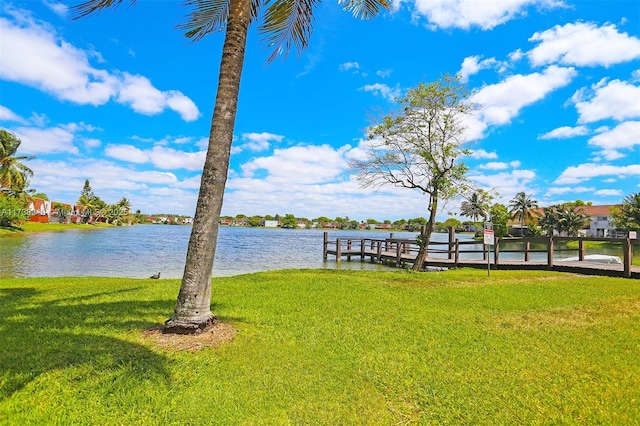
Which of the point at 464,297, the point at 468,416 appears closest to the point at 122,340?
the point at 468,416

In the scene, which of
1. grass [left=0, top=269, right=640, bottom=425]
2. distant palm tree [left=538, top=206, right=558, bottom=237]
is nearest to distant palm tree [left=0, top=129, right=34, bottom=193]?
grass [left=0, top=269, right=640, bottom=425]

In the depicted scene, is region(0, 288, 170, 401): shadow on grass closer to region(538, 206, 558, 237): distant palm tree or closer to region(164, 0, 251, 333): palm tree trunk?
region(164, 0, 251, 333): palm tree trunk

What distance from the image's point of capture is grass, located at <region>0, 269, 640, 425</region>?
3570mm

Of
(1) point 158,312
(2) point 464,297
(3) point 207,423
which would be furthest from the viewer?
(2) point 464,297

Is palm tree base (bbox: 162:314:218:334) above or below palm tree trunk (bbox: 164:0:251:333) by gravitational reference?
below

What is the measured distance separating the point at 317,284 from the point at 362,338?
486cm

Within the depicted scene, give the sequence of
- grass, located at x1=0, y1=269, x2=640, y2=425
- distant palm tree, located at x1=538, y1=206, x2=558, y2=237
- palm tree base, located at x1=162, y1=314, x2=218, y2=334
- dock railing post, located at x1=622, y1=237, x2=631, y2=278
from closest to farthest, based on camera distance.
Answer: grass, located at x1=0, y1=269, x2=640, y2=425 < palm tree base, located at x1=162, y1=314, x2=218, y2=334 < dock railing post, located at x1=622, y1=237, x2=631, y2=278 < distant palm tree, located at x1=538, y1=206, x2=558, y2=237

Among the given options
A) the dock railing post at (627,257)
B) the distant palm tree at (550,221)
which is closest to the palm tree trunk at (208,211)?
the dock railing post at (627,257)

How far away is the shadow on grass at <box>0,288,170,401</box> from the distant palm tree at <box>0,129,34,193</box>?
52687mm

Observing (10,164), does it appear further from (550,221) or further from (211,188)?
(550,221)

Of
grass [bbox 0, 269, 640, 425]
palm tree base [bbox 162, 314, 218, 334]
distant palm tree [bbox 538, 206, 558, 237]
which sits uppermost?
distant palm tree [bbox 538, 206, 558, 237]

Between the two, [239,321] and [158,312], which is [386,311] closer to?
[239,321]

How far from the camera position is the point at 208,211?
17.9ft

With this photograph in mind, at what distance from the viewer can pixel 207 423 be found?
11.0 feet
